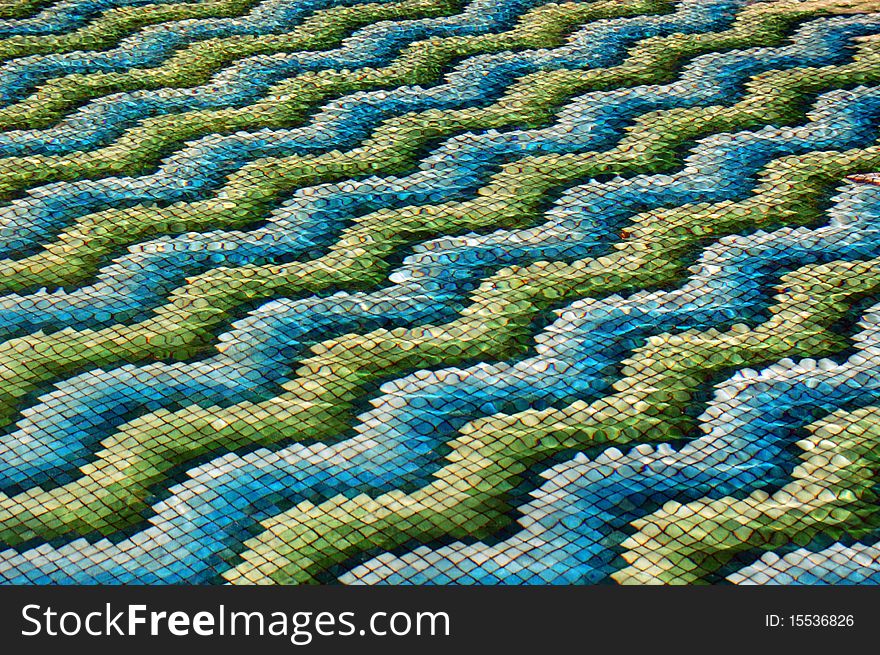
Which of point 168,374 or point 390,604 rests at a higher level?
point 168,374

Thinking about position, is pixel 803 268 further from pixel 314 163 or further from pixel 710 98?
pixel 314 163

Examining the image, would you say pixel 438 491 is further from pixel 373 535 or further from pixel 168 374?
pixel 168 374

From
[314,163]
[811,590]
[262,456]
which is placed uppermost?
[314,163]

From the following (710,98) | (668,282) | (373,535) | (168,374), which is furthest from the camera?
(710,98)

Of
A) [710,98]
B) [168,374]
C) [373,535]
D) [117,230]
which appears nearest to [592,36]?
[710,98]

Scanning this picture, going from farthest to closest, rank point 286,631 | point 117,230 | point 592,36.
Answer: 1. point 592,36
2. point 117,230
3. point 286,631

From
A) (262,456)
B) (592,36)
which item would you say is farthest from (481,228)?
(592,36)

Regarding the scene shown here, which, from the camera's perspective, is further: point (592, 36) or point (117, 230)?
point (592, 36)
